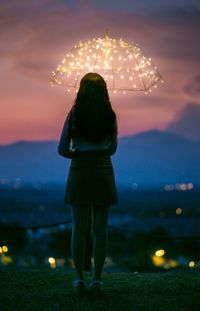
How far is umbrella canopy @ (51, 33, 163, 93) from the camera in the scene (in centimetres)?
520

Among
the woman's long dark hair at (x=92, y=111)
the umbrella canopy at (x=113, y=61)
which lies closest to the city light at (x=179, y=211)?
the umbrella canopy at (x=113, y=61)

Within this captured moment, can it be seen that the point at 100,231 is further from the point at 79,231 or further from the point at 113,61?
the point at 113,61

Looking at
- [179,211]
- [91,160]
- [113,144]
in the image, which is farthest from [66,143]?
[179,211]

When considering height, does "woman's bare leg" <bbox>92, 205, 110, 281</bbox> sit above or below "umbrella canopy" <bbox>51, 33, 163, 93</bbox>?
below

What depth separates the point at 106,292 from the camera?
429 centimetres

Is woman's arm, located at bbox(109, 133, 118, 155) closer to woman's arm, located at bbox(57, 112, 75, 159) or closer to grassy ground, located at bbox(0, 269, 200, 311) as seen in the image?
woman's arm, located at bbox(57, 112, 75, 159)

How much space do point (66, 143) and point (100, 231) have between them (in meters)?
0.70

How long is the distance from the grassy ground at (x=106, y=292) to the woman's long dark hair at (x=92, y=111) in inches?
45.9

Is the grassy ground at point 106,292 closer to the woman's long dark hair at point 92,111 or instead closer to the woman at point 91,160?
the woman at point 91,160

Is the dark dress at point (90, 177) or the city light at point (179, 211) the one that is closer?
the dark dress at point (90, 177)

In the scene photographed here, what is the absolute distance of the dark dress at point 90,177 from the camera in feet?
13.3

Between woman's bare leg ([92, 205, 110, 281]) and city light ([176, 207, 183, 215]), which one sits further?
city light ([176, 207, 183, 215])

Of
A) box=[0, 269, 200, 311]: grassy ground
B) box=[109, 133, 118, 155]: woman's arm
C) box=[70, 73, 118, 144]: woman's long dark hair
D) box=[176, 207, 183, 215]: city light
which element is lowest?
box=[0, 269, 200, 311]: grassy ground

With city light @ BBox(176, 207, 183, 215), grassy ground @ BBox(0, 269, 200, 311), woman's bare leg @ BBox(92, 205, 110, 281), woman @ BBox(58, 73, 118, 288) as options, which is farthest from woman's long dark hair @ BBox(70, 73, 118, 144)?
city light @ BBox(176, 207, 183, 215)
